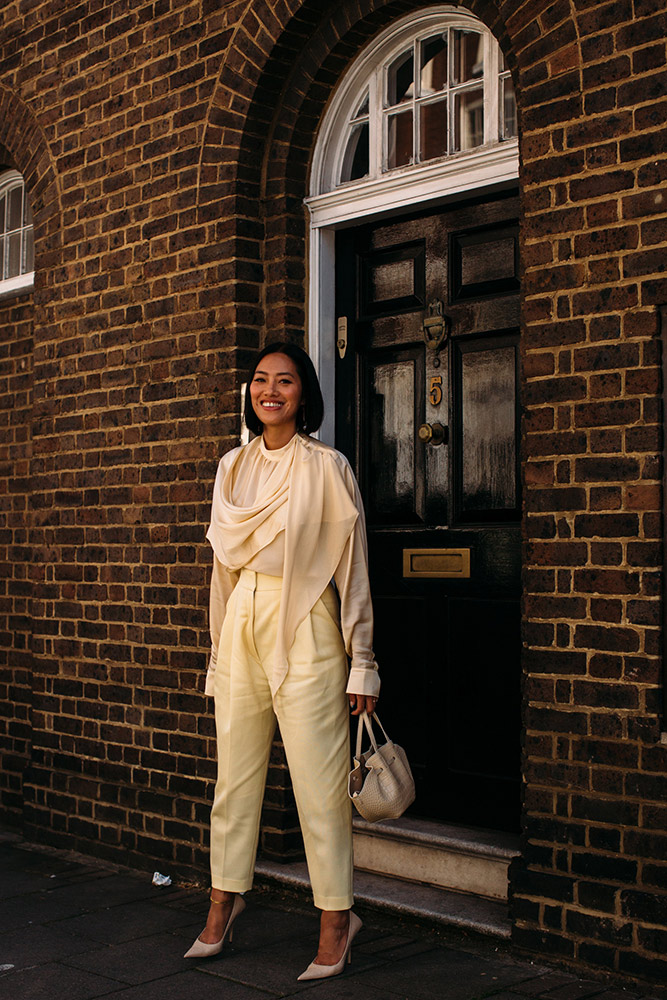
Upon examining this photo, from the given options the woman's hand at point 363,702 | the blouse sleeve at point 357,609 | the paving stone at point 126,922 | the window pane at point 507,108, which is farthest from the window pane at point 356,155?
the paving stone at point 126,922

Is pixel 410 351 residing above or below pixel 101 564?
above

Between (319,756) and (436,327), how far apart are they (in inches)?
82.2

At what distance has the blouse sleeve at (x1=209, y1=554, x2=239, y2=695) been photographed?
456cm

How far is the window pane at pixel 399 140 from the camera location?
18.2 feet

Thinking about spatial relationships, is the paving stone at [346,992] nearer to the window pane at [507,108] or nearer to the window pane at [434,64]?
the window pane at [507,108]

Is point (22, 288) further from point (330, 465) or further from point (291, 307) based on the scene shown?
point (330, 465)

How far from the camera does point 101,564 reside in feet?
20.9

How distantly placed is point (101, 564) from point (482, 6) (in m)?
3.42

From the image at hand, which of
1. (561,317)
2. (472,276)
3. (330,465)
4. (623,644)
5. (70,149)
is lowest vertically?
(623,644)

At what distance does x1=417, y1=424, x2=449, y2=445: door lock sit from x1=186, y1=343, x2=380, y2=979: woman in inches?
34.3

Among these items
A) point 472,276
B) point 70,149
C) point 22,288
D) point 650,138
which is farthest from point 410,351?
point 22,288

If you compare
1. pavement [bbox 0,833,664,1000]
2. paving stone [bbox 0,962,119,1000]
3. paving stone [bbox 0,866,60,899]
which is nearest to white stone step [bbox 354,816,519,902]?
pavement [bbox 0,833,664,1000]

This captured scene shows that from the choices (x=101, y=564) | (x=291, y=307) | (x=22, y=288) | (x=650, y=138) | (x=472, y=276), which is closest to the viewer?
(x=650, y=138)

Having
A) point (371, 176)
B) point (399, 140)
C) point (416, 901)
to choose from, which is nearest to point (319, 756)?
point (416, 901)
